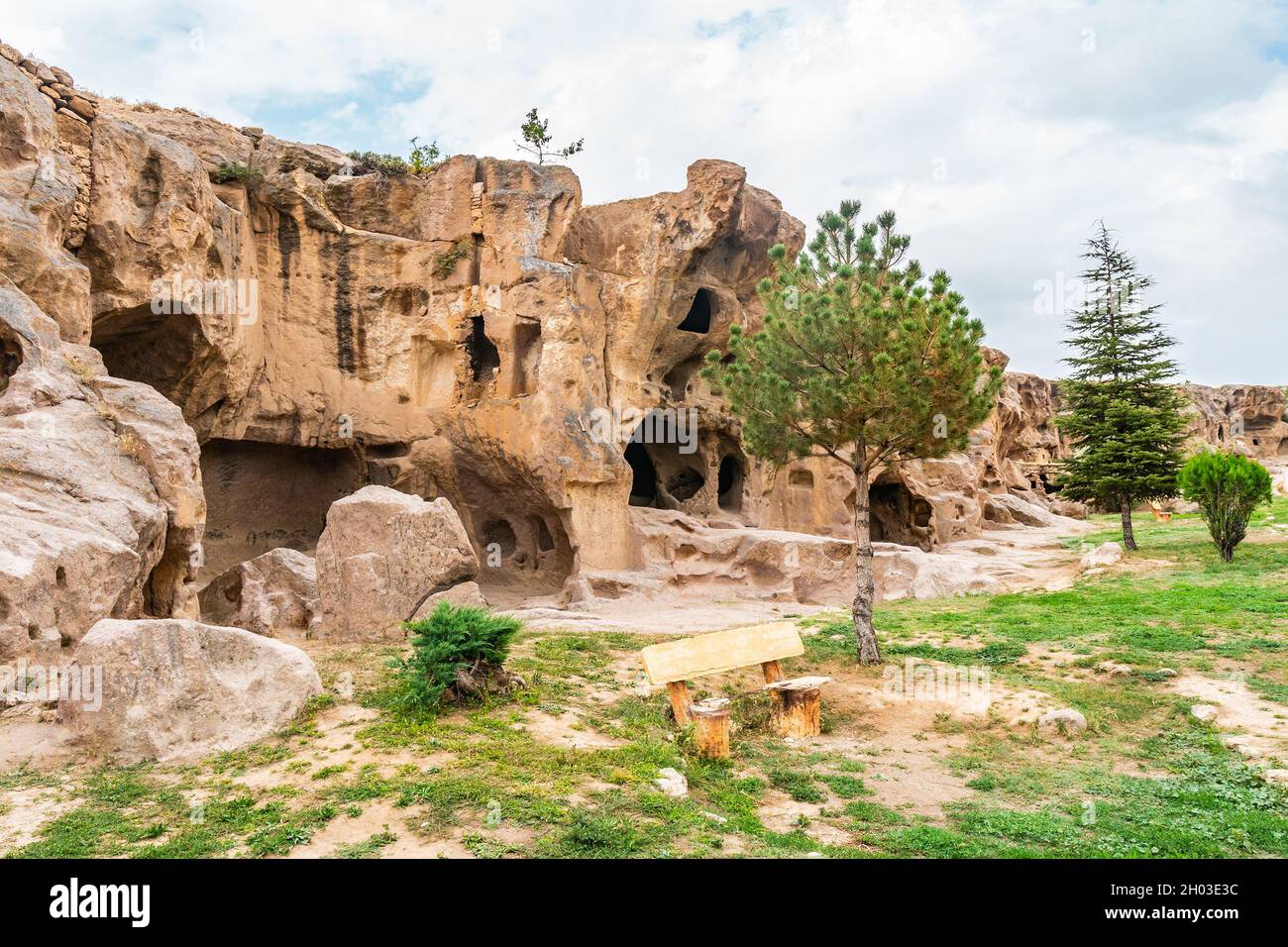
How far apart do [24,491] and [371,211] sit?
14.2 meters

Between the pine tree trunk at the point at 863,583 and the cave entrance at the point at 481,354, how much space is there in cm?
1204

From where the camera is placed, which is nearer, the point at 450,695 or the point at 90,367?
the point at 450,695

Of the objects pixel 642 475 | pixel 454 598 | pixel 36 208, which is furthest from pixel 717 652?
pixel 642 475

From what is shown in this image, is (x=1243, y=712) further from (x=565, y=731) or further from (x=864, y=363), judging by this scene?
(x=565, y=731)

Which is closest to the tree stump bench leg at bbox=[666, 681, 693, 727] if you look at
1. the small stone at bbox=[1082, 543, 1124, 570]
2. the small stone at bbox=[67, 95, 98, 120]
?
the small stone at bbox=[1082, 543, 1124, 570]

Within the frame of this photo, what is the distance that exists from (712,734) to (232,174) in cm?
1801

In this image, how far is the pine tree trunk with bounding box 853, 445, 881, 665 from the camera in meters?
11.5

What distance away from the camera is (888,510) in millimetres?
30656

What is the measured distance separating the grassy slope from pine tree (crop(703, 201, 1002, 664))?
346 centimetres

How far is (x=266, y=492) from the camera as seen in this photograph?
71.5ft

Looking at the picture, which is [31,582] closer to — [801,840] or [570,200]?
[801,840]

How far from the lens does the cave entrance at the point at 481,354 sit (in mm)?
21766

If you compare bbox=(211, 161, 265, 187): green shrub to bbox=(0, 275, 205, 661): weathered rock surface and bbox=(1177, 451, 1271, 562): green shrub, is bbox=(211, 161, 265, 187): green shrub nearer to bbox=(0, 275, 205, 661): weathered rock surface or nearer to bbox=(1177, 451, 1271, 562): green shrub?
bbox=(0, 275, 205, 661): weathered rock surface
